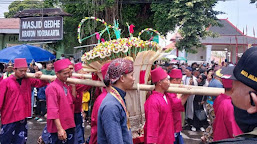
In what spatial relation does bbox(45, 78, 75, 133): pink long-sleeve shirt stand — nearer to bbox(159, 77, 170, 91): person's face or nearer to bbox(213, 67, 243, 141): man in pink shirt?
bbox(159, 77, 170, 91): person's face

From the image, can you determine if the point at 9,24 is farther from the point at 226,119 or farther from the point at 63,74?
the point at 226,119

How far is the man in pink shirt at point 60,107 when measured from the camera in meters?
4.03

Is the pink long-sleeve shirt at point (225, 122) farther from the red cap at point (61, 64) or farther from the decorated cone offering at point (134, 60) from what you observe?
the red cap at point (61, 64)

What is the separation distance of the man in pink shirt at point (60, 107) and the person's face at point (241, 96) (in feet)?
10.0

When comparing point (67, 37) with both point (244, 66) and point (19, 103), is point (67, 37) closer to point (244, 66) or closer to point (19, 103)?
point (19, 103)

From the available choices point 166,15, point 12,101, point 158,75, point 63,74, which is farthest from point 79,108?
point 166,15

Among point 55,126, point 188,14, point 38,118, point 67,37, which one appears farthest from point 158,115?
point 67,37

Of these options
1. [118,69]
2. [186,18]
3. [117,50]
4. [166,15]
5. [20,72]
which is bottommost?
[20,72]

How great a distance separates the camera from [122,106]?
252cm

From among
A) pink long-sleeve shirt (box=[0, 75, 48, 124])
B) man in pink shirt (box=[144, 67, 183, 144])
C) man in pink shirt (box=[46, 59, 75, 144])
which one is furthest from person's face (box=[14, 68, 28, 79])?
man in pink shirt (box=[144, 67, 183, 144])

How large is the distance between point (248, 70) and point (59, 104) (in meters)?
3.40

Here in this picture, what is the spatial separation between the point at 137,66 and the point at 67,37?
1236 cm

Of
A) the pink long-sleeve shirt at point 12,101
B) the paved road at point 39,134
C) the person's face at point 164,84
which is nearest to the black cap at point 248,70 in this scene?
the person's face at point 164,84

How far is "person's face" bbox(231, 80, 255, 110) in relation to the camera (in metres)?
1.39
